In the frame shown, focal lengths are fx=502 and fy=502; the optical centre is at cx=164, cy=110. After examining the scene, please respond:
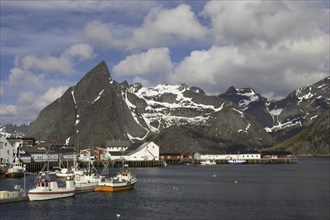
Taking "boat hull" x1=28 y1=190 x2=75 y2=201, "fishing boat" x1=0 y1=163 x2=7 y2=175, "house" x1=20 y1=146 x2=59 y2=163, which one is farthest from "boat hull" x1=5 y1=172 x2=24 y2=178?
"boat hull" x1=28 y1=190 x2=75 y2=201

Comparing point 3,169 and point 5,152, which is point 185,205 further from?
point 5,152

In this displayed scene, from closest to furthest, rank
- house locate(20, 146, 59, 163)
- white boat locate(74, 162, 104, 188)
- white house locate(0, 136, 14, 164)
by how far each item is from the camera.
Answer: white boat locate(74, 162, 104, 188)
white house locate(0, 136, 14, 164)
house locate(20, 146, 59, 163)

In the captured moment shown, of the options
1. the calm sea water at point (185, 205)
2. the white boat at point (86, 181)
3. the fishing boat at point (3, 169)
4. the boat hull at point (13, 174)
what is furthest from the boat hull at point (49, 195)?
the fishing boat at point (3, 169)

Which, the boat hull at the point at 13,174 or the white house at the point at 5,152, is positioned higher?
the white house at the point at 5,152

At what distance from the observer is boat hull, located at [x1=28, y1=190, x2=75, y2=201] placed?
256ft

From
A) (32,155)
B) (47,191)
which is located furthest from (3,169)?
(47,191)

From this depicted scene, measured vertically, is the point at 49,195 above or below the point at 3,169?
below

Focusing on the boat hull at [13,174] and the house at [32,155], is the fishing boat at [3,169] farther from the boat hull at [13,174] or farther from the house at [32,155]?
the house at [32,155]

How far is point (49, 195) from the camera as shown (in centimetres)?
8088

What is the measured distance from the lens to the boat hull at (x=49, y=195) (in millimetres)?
78125

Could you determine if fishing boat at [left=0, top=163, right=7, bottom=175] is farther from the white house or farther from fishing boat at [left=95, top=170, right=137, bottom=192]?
fishing boat at [left=95, top=170, right=137, bottom=192]

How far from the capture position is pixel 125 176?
335ft

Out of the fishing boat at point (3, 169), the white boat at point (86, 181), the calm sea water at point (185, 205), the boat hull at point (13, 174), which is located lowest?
the calm sea water at point (185, 205)

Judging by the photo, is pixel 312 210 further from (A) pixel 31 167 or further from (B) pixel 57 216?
(A) pixel 31 167
